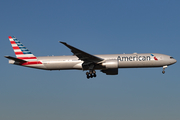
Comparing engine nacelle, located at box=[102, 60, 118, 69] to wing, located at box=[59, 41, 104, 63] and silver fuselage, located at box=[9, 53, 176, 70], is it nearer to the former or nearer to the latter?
silver fuselage, located at box=[9, 53, 176, 70]

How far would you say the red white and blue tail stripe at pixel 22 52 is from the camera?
44000 mm

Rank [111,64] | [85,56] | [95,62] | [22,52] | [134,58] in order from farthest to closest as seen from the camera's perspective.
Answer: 1. [22,52]
2. [134,58]
3. [95,62]
4. [111,64]
5. [85,56]

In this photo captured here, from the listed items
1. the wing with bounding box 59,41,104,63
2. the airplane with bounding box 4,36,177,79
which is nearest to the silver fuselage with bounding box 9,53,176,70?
the airplane with bounding box 4,36,177,79

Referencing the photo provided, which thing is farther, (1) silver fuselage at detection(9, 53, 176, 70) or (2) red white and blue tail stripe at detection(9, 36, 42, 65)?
(2) red white and blue tail stripe at detection(9, 36, 42, 65)

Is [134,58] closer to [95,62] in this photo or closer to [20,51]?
[95,62]

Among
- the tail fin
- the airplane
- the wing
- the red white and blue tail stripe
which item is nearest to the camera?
the wing

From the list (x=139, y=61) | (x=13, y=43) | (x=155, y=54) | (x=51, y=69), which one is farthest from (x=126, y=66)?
(x=13, y=43)

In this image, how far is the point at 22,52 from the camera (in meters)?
45.7

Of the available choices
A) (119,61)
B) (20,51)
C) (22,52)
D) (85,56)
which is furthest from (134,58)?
(20,51)

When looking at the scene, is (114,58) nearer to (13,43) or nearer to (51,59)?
(51,59)

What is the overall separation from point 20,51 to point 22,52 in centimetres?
43

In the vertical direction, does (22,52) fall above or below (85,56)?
above

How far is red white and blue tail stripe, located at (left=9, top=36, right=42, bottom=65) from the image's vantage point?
144 ft

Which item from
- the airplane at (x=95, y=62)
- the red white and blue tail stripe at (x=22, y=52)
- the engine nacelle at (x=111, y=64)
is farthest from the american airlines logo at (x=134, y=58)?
the red white and blue tail stripe at (x=22, y=52)
